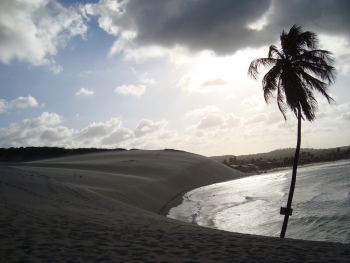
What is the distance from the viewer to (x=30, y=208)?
51.5 ft

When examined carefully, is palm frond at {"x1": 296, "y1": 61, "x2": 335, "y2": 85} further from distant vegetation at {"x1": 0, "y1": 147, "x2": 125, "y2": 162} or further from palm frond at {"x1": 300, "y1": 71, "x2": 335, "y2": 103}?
distant vegetation at {"x1": 0, "y1": 147, "x2": 125, "y2": 162}

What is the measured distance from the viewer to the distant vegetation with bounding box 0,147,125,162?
9755cm

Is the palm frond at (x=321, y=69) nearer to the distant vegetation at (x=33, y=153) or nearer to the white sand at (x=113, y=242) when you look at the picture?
the white sand at (x=113, y=242)

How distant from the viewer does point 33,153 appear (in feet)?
330

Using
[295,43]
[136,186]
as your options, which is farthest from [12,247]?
[136,186]

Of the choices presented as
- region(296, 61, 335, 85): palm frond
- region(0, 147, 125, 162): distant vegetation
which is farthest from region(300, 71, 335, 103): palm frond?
region(0, 147, 125, 162): distant vegetation

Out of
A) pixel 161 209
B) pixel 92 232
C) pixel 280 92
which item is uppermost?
pixel 280 92

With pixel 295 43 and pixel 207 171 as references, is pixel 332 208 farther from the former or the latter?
pixel 207 171

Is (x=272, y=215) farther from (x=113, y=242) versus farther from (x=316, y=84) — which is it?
(x=113, y=242)

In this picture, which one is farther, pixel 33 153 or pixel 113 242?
pixel 33 153

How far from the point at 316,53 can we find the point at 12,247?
18016mm

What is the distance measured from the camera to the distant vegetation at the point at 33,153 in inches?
3841

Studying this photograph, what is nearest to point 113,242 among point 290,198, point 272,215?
point 290,198

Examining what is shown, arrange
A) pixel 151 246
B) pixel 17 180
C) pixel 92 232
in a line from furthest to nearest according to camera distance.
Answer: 1. pixel 17 180
2. pixel 92 232
3. pixel 151 246
